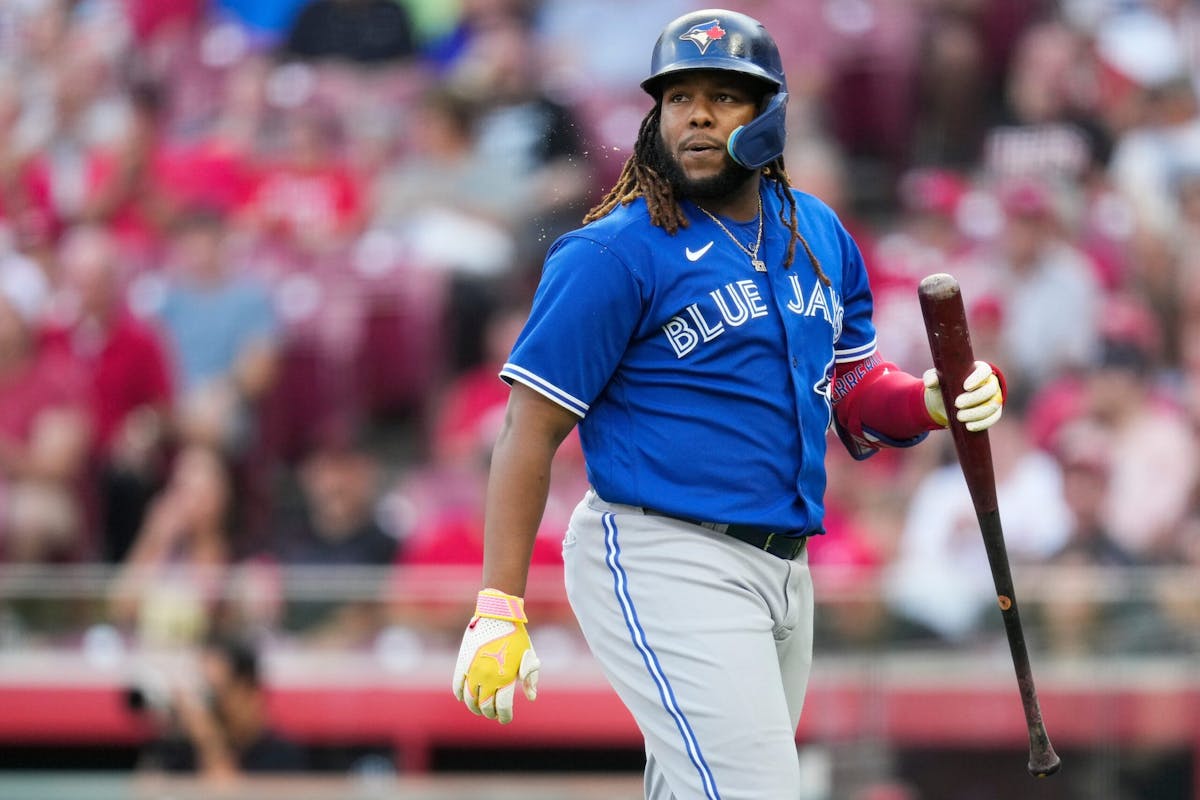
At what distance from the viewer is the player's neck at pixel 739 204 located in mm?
3385

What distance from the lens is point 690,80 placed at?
131 inches

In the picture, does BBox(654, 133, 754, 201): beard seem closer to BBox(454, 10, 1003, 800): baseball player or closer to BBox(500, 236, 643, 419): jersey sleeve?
BBox(454, 10, 1003, 800): baseball player

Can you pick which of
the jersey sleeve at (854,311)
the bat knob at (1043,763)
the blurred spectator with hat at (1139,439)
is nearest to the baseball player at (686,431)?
the jersey sleeve at (854,311)

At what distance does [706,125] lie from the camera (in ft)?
10.8

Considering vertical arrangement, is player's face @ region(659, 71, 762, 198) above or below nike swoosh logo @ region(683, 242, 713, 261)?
above

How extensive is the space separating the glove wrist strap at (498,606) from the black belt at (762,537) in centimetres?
31

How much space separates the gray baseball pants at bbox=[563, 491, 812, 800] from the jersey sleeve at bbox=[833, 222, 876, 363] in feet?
1.67

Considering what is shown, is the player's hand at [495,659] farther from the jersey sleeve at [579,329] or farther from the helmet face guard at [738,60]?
the helmet face guard at [738,60]

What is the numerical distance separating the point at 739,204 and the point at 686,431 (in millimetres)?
468

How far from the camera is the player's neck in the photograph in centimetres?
338

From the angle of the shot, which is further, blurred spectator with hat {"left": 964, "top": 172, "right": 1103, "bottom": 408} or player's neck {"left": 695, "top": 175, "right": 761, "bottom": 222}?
blurred spectator with hat {"left": 964, "top": 172, "right": 1103, "bottom": 408}

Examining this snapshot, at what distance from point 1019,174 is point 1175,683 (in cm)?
326

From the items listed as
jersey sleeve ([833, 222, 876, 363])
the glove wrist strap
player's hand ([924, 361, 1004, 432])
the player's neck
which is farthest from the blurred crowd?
the glove wrist strap

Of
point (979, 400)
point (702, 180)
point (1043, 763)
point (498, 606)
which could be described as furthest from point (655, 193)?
point (1043, 763)
